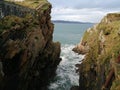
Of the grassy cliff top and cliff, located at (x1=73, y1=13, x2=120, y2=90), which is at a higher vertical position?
the grassy cliff top

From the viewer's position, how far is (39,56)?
70.5 meters

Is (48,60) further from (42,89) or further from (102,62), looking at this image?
(102,62)

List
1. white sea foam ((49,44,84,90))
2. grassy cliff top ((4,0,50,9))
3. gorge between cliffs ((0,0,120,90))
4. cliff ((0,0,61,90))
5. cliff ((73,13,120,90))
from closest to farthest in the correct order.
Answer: cliff ((73,13,120,90))
gorge between cliffs ((0,0,120,90))
cliff ((0,0,61,90))
white sea foam ((49,44,84,90))
grassy cliff top ((4,0,50,9))

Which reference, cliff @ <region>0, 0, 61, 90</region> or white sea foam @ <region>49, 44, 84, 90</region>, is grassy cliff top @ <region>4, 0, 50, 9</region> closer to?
cliff @ <region>0, 0, 61, 90</region>

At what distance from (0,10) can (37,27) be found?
8710 millimetres

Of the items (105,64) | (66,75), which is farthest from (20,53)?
(66,75)

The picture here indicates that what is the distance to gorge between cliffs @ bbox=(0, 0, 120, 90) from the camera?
2050 inches

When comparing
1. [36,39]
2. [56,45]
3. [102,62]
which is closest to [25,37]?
[36,39]

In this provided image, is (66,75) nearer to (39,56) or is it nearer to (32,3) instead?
(39,56)

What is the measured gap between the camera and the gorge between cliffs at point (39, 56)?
52.1 metres

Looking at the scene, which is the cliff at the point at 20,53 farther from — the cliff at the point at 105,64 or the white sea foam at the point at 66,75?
the cliff at the point at 105,64

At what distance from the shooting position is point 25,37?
192 ft

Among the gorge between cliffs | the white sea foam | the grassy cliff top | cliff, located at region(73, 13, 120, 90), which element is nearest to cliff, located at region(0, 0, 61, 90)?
the gorge between cliffs

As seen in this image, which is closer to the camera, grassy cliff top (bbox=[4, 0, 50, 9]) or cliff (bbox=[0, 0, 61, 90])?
cliff (bbox=[0, 0, 61, 90])
